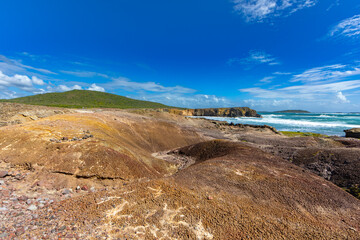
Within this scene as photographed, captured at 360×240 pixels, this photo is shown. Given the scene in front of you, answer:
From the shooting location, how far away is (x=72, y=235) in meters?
3.60

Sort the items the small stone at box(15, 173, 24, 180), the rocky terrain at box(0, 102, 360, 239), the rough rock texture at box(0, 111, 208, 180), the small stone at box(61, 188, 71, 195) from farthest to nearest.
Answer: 1. the rough rock texture at box(0, 111, 208, 180)
2. the small stone at box(15, 173, 24, 180)
3. the small stone at box(61, 188, 71, 195)
4. the rocky terrain at box(0, 102, 360, 239)

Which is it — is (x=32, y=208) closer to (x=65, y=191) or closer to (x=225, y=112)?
(x=65, y=191)

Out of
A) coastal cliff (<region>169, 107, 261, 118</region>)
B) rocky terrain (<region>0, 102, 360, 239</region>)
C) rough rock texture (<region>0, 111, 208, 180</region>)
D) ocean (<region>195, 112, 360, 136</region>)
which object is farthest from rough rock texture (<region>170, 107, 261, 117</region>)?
rocky terrain (<region>0, 102, 360, 239</region>)

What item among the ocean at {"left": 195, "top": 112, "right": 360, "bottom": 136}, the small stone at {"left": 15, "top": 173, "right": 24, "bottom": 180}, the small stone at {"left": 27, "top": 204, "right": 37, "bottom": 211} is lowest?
the ocean at {"left": 195, "top": 112, "right": 360, "bottom": 136}

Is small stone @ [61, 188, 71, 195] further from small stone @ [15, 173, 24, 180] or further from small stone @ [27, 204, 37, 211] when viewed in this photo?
small stone @ [15, 173, 24, 180]

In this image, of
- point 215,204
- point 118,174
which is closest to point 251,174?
point 215,204

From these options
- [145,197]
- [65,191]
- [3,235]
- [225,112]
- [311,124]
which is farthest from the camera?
[225,112]

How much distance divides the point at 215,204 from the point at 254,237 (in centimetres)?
143

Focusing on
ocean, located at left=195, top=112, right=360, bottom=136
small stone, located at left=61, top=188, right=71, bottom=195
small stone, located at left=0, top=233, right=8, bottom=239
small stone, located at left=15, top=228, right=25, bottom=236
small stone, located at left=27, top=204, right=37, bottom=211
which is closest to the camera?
small stone, located at left=0, top=233, right=8, bottom=239

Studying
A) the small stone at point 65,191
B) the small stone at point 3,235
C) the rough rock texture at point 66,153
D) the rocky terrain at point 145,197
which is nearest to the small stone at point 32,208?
the rocky terrain at point 145,197

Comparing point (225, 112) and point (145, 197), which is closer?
point (145, 197)

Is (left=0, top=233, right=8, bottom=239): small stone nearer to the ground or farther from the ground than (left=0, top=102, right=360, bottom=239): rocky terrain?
farther from the ground

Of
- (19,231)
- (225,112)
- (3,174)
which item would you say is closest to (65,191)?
(3,174)

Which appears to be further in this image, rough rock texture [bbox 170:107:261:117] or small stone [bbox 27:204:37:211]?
rough rock texture [bbox 170:107:261:117]
